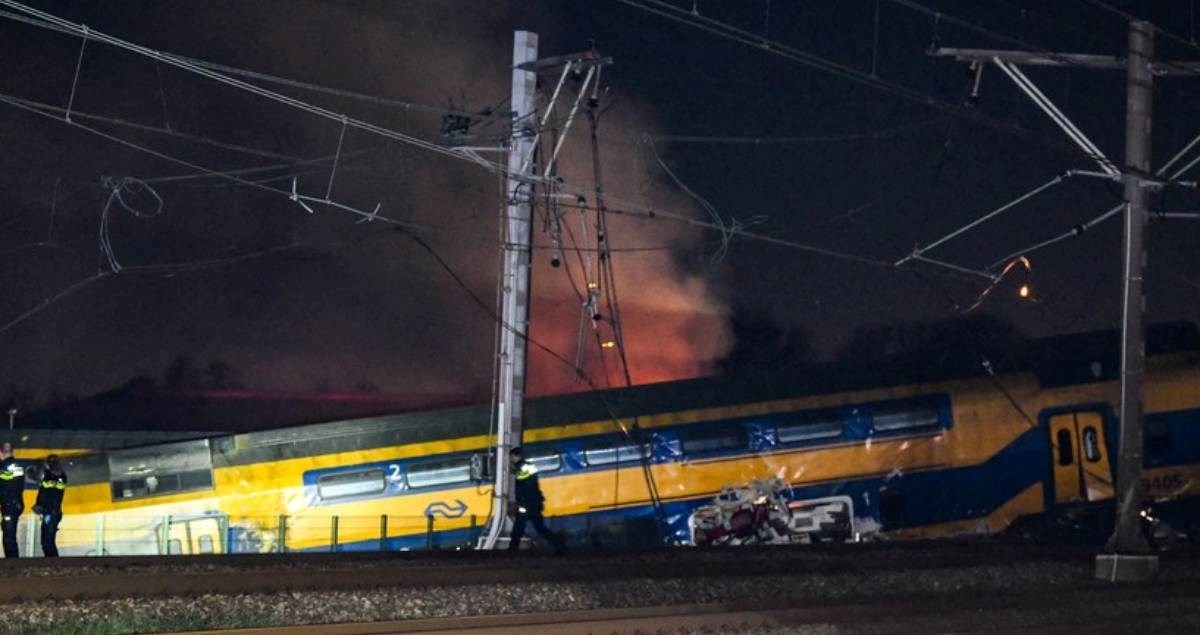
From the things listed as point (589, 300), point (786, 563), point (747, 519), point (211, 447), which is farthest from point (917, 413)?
point (211, 447)

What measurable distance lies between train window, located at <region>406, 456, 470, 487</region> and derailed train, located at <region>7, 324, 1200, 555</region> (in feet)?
0.09

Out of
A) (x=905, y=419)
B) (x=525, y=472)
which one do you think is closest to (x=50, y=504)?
(x=525, y=472)

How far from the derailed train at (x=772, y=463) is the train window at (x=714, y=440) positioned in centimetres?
3

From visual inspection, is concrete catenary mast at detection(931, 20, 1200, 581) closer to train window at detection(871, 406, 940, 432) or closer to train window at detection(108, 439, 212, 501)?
train window at detection(871, 406, 940, 432)

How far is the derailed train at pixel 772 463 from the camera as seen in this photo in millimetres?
27391

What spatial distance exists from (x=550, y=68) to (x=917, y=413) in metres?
9.80

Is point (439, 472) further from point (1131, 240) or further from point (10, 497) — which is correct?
point (1131, 240)

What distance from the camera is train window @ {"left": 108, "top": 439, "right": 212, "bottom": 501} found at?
30328mm

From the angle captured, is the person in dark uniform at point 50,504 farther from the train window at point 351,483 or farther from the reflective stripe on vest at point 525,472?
the train window at point 351,483

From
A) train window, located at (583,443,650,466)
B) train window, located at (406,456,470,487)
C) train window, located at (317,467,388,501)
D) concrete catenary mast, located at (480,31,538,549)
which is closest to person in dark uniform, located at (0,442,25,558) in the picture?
concrete catenary mast, located at (480,31,538,549)

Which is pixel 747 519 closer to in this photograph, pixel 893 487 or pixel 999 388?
pixel 893 487

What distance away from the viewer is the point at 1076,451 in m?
27.5

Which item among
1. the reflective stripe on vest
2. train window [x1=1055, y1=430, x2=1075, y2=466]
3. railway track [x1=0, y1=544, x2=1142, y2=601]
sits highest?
train window [x1=1055, y1=430, x2=1075, y2=466]

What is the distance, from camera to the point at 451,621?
13039mm
